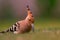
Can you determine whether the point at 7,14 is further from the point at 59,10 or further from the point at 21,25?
the point at 21,25

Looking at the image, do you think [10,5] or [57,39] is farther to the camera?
→ [10,5]

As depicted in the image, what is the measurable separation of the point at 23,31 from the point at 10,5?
12312 mm

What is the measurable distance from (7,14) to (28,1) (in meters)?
1.35

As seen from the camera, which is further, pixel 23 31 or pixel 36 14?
pixel 36 14

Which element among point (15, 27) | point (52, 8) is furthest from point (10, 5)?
Result: point (15, 27)

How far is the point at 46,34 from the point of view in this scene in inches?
419

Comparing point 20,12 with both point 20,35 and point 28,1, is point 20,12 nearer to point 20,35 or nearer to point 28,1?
point 28,1

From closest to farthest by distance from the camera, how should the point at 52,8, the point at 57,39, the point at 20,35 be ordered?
the point at 57,39 → the point at 20,35 → the point at 52,8

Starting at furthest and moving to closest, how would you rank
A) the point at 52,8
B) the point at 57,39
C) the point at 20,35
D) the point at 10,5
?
the point at 10,5
the point at 52,8
the point at 20,35
the point at 57,39

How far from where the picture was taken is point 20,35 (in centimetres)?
1059

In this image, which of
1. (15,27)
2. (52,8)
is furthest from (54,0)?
(15,27)

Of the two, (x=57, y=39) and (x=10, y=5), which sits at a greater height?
(x=10, y=5)

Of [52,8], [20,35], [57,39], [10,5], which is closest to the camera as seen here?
[57,39]

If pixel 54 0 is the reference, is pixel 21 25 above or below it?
below
